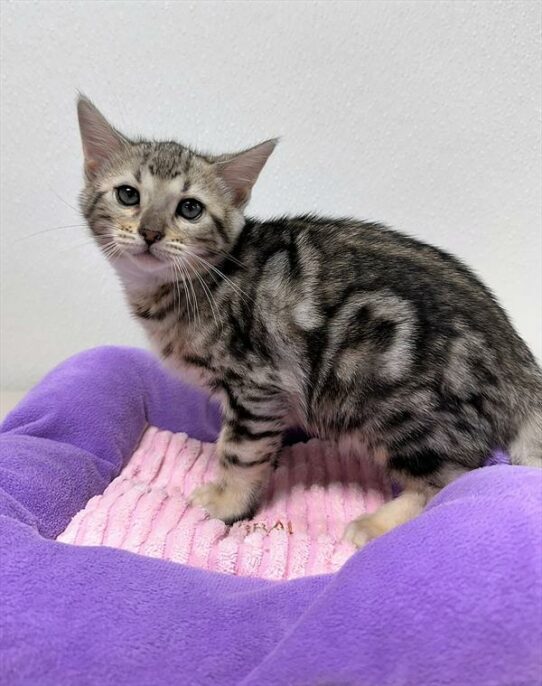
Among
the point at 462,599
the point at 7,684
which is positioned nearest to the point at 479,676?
the point at 462,599

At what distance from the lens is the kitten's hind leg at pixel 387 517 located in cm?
106

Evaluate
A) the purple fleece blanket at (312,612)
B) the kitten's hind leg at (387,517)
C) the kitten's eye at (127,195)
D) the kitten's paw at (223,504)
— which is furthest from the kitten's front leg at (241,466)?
the kitten's eye at (127,195)

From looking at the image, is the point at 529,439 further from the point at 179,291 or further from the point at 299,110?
the point at 299,110

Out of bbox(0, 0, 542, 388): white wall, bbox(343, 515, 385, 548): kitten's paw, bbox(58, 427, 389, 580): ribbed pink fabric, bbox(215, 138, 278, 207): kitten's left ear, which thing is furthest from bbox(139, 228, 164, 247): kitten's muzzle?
bbox(0, 0, 542, 388): white wall

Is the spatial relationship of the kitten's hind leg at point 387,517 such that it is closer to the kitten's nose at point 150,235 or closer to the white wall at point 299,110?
the kitten's nose at point 150,235

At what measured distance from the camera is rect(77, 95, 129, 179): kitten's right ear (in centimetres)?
116

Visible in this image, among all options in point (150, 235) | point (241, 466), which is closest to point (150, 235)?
point (150, 235)

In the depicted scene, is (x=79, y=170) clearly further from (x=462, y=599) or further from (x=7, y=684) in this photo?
(x=462, y=599)

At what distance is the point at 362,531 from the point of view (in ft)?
3.50

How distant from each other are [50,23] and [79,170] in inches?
15.8

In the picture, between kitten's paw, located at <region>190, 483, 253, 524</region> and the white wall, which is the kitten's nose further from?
the white wall

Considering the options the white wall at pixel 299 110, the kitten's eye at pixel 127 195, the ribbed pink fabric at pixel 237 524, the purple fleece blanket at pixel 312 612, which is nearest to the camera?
the purple fleece blanket at pixel 312 612

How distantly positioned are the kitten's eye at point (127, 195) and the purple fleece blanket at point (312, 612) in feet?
2.08

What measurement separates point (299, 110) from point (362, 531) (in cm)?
122
